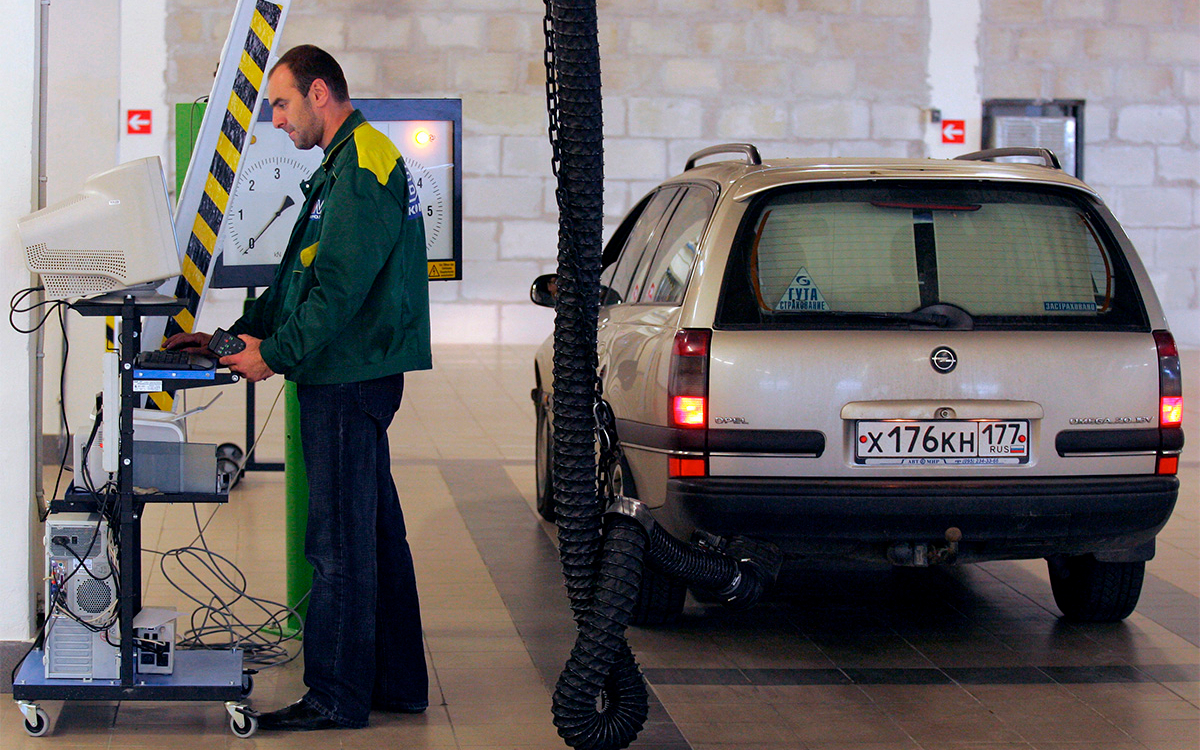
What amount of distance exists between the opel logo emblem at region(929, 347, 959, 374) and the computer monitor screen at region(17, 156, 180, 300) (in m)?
2.46

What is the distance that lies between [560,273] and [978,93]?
13.8 meters

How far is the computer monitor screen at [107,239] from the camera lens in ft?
13.0

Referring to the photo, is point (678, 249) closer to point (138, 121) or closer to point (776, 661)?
point (776, 661)

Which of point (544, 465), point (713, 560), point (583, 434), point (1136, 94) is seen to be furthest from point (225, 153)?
point (1136, 94)

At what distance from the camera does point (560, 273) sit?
3.75 metres

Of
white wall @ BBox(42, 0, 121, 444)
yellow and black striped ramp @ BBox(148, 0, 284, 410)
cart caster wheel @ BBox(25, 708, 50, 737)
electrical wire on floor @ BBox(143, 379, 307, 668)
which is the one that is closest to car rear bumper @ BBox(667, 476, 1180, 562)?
electrical wire on floor @ BBox(143, 379, 307, 668)

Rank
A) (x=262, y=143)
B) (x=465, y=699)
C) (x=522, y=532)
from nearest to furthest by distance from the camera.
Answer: (x=465, y=699), (x=262, y=143), (x=522, y=532)

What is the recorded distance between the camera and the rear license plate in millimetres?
4754

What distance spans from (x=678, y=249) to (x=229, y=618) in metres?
2.22

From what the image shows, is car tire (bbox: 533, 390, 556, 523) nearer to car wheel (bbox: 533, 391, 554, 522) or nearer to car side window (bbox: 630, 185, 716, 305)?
car wheel (bbox: 533, 391, 554, 522)

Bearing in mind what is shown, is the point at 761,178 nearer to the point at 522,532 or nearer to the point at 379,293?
the point at 379,293

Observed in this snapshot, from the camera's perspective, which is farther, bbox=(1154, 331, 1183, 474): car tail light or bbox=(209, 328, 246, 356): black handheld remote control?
bbox=(1154, 331, 1183, 474): car tail light

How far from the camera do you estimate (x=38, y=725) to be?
4141 mm

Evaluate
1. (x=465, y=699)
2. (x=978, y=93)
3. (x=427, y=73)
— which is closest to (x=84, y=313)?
(x=465, y=699)
